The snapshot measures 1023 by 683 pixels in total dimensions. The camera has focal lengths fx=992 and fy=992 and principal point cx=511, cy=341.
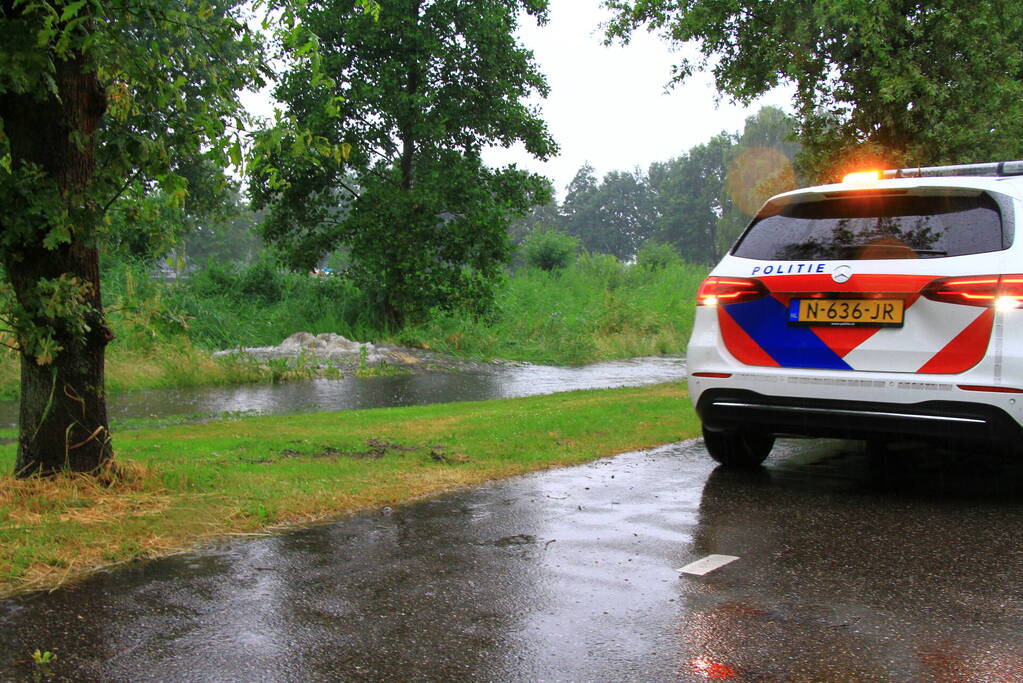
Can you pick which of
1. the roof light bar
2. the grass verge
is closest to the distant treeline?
the grass verge

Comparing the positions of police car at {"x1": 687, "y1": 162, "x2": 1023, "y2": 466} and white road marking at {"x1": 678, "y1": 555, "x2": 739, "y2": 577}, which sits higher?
police car at {"x1": 687, "y1": 162, "x2": 1023, "y2": 466}

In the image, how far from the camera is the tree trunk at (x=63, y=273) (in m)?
5.48

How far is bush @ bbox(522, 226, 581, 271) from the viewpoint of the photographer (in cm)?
3850

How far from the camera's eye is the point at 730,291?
243 inches

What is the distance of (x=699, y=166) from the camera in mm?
116500

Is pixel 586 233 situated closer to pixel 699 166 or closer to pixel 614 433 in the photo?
pixel 699 166

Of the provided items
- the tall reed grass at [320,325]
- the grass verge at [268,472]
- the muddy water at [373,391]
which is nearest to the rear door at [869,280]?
the grass verge at [268,472]

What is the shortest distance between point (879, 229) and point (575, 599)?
3.11 m

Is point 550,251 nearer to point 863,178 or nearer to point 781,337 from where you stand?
point 863,178

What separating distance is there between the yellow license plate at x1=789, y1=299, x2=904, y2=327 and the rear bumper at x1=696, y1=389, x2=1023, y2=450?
1.51 feet

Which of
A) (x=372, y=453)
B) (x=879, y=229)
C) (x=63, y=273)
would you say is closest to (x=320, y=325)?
(x=372, y=453)

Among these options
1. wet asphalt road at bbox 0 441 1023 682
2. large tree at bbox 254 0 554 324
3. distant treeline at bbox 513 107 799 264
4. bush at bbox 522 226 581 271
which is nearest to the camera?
wet asphalt road at bbox 0 441 1023 682

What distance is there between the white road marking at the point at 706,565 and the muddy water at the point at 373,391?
951 cm

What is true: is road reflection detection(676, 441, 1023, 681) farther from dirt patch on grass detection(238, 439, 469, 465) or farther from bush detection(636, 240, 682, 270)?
bush detection(636, 240, 682, 270)
